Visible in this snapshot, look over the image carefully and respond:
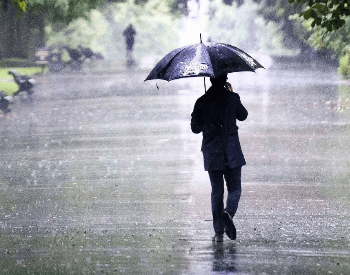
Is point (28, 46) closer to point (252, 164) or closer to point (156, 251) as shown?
point (252, 164)

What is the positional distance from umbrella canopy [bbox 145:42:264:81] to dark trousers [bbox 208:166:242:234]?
990mm

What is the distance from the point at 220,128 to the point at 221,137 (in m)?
0.09

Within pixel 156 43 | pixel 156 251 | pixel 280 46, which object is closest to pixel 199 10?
pixel 280 46

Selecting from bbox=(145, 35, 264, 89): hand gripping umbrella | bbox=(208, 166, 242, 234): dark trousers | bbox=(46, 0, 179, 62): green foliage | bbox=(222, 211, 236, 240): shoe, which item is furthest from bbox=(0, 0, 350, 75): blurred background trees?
bbox=(222, 211, 236, 240): shoe

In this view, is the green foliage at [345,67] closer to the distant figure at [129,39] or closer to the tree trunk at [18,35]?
the distant figure at [129,39]

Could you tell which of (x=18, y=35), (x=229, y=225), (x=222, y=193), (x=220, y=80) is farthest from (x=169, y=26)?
(x=229, y=225)

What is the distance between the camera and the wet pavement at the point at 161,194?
605 cm

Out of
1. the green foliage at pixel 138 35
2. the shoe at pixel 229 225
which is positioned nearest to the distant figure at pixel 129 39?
the green foliage at pixel 138 35

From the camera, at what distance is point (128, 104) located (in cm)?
2130

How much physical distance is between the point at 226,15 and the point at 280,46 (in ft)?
100

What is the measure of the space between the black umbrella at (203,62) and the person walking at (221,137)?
0.16 metres

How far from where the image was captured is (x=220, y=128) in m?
6.36

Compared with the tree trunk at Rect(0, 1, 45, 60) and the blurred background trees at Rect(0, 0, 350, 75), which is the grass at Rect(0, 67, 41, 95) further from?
the tree trunk at Rect(0, 1, 45, 60)

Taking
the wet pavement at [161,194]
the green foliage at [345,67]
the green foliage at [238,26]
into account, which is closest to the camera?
the wet pavement at [161,194]
